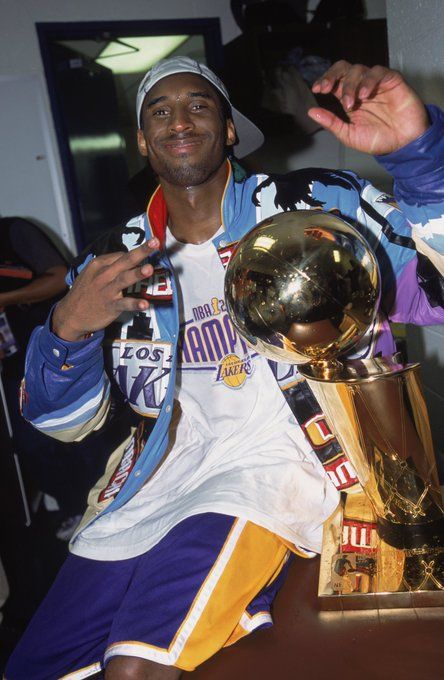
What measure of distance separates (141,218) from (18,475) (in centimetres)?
152

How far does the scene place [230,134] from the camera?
1617 millimetres

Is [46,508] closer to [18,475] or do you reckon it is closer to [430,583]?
[18,475]

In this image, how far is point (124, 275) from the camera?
3.24 ft

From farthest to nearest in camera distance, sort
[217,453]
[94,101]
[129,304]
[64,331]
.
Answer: [94,101] < [217,453] < [64,331] < [129,304]

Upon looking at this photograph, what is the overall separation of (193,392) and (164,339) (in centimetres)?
15

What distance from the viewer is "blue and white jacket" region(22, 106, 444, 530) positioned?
46.1 inches

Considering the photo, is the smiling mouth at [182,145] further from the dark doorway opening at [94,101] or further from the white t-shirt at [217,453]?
the dark doorway opening at [94,101]

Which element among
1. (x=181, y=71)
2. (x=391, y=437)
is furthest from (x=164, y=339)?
(x=181, y=71)

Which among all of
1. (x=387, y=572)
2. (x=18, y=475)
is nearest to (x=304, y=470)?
(x=387, y=572)

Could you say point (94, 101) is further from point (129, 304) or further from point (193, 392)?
point (129, 304)

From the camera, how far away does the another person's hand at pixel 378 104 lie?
875mm

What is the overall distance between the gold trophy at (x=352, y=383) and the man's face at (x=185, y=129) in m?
0.59

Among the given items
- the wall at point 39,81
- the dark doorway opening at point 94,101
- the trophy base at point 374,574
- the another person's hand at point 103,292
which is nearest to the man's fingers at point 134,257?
the another person's hand at point 103,292

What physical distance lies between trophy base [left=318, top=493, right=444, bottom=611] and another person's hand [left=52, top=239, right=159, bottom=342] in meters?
0.58
